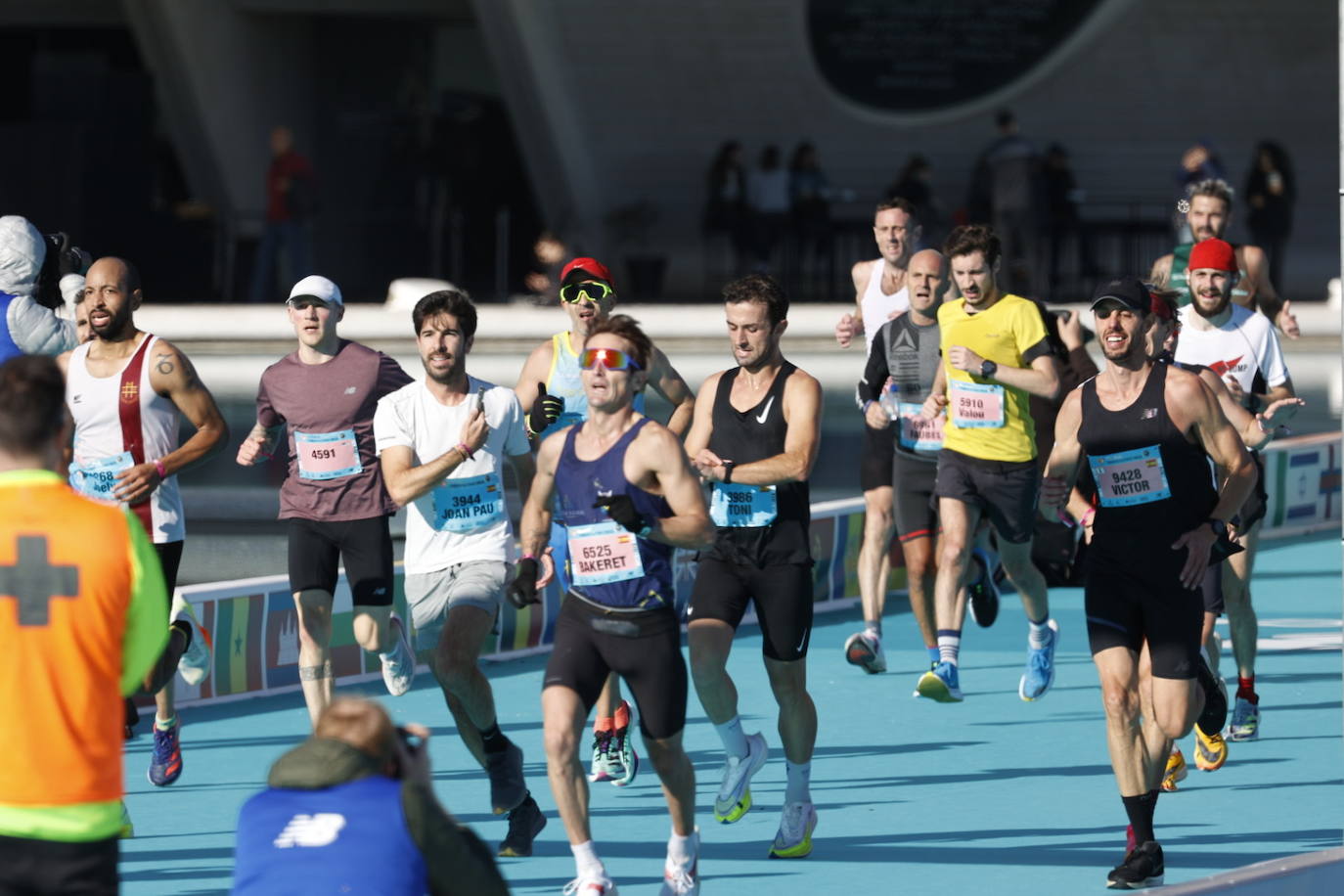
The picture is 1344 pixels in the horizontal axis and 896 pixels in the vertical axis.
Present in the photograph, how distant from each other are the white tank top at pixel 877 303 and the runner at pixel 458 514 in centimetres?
319

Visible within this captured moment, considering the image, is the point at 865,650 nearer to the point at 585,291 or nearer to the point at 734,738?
the point at 585,291

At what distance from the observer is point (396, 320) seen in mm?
22484

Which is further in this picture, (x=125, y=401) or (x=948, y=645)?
(x=948, y=645)

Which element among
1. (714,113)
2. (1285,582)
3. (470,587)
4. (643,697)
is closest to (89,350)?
(470,587)

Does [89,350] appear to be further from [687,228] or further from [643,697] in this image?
[687,228]

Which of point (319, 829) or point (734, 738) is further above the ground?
point (319, 829)

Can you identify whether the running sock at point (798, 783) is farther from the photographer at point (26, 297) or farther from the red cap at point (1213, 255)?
Answer: the photographer at point (26, 297)

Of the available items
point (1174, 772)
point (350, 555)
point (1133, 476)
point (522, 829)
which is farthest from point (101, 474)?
point (1174, 772)

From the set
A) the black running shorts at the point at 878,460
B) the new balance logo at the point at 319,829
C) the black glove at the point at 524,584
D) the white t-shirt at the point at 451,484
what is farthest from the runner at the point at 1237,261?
the new balance logo at the point at 319,829

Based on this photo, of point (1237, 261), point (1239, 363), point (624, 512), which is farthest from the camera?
point (1237, 261)

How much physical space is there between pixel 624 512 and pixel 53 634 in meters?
2.12

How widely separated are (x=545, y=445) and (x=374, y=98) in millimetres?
26429

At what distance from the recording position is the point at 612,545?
Result: 6.45m

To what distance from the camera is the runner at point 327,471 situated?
8.16 m
